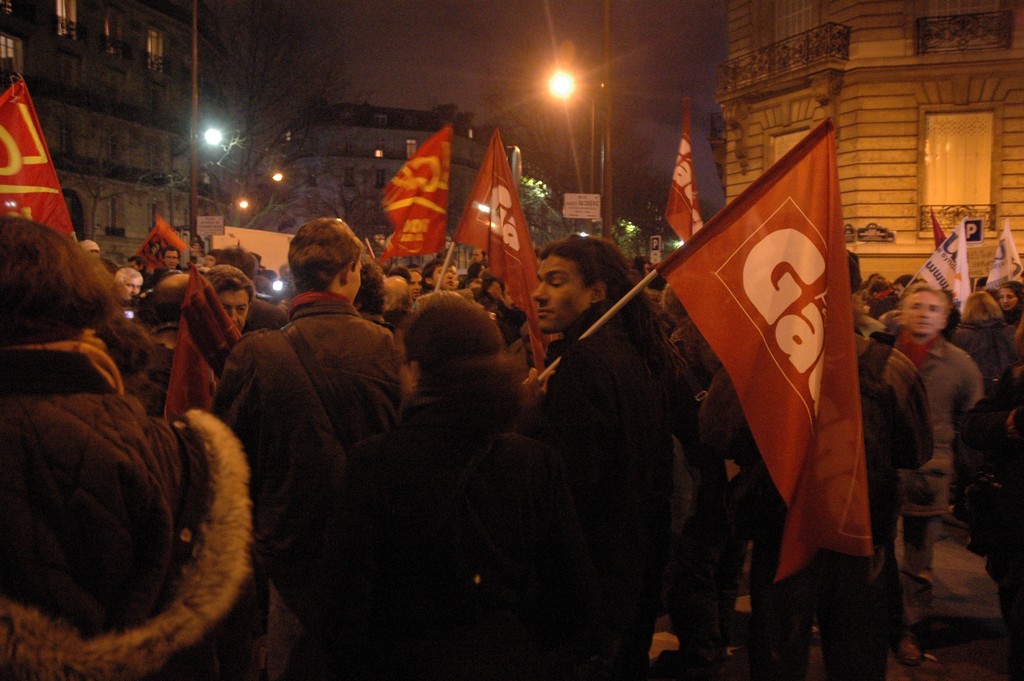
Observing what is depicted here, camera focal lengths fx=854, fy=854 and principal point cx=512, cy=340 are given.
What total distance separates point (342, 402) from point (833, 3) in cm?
2473

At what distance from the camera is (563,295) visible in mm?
3436

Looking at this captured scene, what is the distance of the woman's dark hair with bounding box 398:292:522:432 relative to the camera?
205cm

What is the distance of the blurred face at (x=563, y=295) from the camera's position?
3428 mm

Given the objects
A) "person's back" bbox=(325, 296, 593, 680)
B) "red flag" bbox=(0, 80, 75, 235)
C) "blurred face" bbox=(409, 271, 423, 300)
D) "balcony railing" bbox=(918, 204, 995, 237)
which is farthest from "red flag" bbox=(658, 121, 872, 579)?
"balcony railing" bbox=(918, 204, 995, 237)

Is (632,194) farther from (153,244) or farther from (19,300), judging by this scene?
(19,300)

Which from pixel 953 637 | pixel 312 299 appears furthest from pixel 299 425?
pixel 953 637

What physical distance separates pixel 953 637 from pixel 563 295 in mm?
3378

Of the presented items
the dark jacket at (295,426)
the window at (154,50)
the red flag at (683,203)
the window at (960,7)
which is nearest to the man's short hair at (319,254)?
the dark jacket at (295,426)

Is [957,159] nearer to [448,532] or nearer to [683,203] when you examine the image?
[683,203]

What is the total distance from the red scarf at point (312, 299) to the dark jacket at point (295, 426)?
96 mm

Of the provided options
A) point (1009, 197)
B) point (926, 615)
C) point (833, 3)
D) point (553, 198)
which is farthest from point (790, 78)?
point (926, 615)

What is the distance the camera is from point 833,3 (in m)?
23.7

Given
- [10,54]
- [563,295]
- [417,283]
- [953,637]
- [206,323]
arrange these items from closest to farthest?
[563,295] < [206,323] < [953,637] < [417,283] < [10,54]

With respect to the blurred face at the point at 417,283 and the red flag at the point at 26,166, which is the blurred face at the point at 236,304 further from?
the blurred face at the point at 417,283
